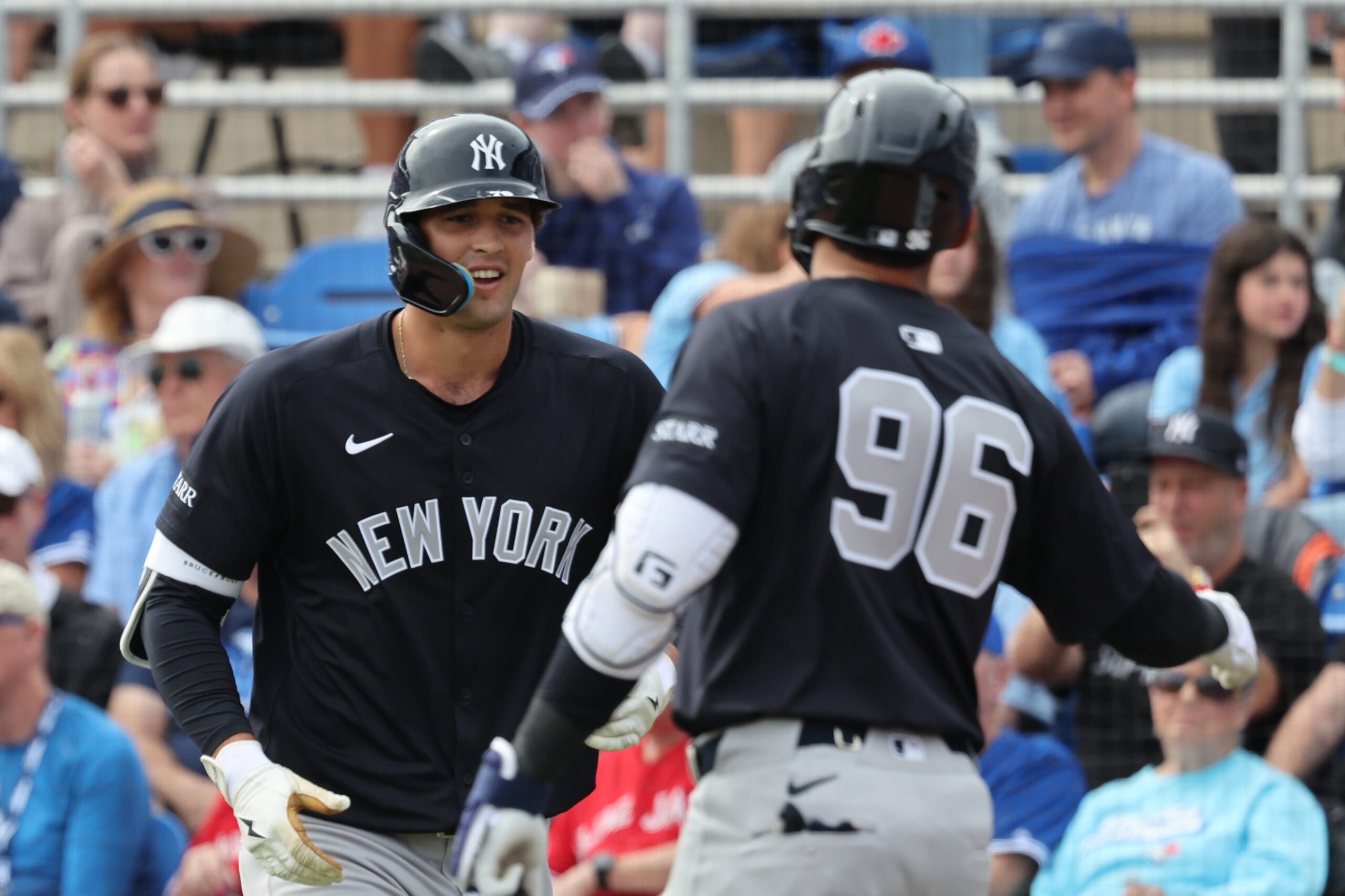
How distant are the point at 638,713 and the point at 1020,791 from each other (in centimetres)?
218

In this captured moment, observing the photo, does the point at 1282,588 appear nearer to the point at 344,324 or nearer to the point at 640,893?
the point at 640,893

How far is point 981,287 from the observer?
628 cm

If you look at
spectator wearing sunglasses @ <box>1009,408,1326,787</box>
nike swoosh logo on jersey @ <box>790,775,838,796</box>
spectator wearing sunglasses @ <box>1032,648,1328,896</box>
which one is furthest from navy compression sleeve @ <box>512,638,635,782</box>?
spectator wearing sunglasses @ <box>1009,408,1326,787</box>

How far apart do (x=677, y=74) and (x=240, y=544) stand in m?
4.64

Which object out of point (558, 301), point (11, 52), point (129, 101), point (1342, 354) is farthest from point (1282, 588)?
point (11, 52)

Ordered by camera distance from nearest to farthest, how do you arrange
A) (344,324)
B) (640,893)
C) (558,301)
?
(640,893)
(558,301)
(344,324)

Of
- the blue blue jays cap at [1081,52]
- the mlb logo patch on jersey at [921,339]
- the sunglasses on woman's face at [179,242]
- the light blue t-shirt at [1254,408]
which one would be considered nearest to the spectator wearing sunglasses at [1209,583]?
the light blue t-shirt at [1254,408]

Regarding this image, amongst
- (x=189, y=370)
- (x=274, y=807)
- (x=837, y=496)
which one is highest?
(x=837, y=496)

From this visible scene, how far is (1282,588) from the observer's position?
18.1ft

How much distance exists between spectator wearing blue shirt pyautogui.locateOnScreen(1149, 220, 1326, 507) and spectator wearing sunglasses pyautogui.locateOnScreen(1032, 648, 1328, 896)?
1121 millimetres

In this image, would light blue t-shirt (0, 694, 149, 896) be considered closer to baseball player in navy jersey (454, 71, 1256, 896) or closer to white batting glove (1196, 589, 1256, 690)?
baseball player in navy jersey (454, 71, 1256, 896)

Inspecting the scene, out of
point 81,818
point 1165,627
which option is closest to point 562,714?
point 1165,627

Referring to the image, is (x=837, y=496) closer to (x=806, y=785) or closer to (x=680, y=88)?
(x=806, y=785)

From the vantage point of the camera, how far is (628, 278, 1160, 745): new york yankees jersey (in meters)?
2.90
